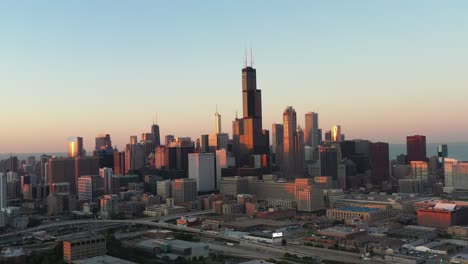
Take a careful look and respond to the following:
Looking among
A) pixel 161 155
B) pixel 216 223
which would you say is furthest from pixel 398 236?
pixel 161 155

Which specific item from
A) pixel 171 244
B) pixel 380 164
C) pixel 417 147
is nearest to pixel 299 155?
pixel 380 164

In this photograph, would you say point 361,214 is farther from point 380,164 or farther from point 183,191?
point 380,164

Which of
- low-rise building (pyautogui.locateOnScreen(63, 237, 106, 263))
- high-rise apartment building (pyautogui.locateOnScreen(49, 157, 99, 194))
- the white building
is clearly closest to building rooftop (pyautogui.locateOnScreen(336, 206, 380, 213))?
low-rise building (pyautogui.locateOnScreen(63, 237, 106, 263))

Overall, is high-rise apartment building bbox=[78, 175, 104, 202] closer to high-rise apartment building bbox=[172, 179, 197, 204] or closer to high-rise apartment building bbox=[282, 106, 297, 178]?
high-rise apartment building bbox=[172, 179, 197, 204]

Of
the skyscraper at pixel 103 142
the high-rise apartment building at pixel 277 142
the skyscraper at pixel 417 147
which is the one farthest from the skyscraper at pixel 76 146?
the skyscraper at pixel 417 147

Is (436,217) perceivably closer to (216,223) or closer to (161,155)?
(216,223)
